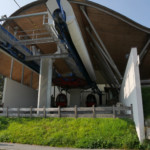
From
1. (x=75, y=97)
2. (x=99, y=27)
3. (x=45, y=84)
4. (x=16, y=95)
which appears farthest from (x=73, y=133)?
(x=75, y=97)

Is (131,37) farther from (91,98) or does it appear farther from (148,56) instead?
(91,98)

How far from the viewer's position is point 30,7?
1639cm

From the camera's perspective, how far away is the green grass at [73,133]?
24.2 ft

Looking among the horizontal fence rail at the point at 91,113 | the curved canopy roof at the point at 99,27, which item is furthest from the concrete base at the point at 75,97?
the horizontal fence rail at the point at 91,113

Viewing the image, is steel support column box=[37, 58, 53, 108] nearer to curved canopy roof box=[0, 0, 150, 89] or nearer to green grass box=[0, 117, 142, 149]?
curved canopy roof box=[0, 0, 150, 89]

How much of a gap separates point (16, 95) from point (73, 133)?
43.7ft

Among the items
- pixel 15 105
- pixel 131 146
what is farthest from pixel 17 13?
pixel 131 146

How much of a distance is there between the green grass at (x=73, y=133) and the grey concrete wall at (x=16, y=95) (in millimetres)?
7935

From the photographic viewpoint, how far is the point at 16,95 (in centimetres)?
1962

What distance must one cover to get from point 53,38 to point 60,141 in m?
8.12

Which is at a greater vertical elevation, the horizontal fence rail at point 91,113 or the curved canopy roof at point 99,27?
the curved canopy roof at point 99,27

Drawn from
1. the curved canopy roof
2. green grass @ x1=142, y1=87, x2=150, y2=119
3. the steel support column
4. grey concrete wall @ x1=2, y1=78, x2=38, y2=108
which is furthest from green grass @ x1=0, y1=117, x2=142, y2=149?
grey concrete wall @ x1=2, y1=78, x2=38, y2=108

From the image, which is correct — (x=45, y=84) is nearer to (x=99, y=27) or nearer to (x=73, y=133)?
(x=73, y=133)

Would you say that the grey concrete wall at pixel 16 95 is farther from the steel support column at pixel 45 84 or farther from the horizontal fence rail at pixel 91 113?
the horizontal fence rail at pixel 91 113
